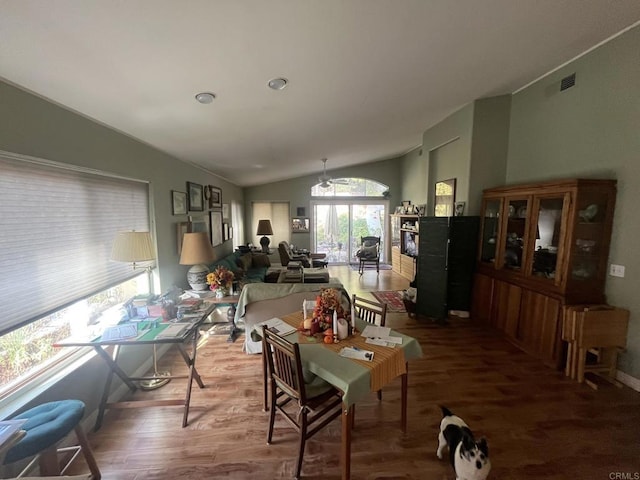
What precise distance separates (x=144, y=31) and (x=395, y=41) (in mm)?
1596

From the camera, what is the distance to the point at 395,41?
1900mm

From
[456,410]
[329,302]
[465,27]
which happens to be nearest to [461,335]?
[456,410]

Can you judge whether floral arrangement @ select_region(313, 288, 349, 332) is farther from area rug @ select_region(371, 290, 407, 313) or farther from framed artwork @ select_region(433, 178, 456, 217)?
framed artwork @ select_region(433, 178, 456, 217)

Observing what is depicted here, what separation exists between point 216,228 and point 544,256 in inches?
203

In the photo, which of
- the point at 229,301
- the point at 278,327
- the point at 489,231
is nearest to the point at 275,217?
the point at 229,301

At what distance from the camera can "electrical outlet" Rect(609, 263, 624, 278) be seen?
8.45ft

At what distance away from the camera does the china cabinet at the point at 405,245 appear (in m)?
6.29

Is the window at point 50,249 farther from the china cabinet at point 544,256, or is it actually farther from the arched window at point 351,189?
the arched window at point 351,189

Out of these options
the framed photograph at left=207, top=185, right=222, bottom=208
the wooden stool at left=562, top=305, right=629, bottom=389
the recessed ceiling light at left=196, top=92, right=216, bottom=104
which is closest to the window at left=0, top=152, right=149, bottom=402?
the recessed ceiling light at left=196, top=92, right=216, bottom=104

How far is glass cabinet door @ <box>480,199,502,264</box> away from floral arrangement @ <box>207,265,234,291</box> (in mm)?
3636

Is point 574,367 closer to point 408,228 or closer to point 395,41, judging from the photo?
point 395,41

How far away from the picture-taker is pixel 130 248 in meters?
2.11

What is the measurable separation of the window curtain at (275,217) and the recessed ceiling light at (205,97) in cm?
617

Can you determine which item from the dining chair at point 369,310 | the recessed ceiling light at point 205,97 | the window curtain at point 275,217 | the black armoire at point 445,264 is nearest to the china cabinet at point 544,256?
the black armoire at point 445,264
